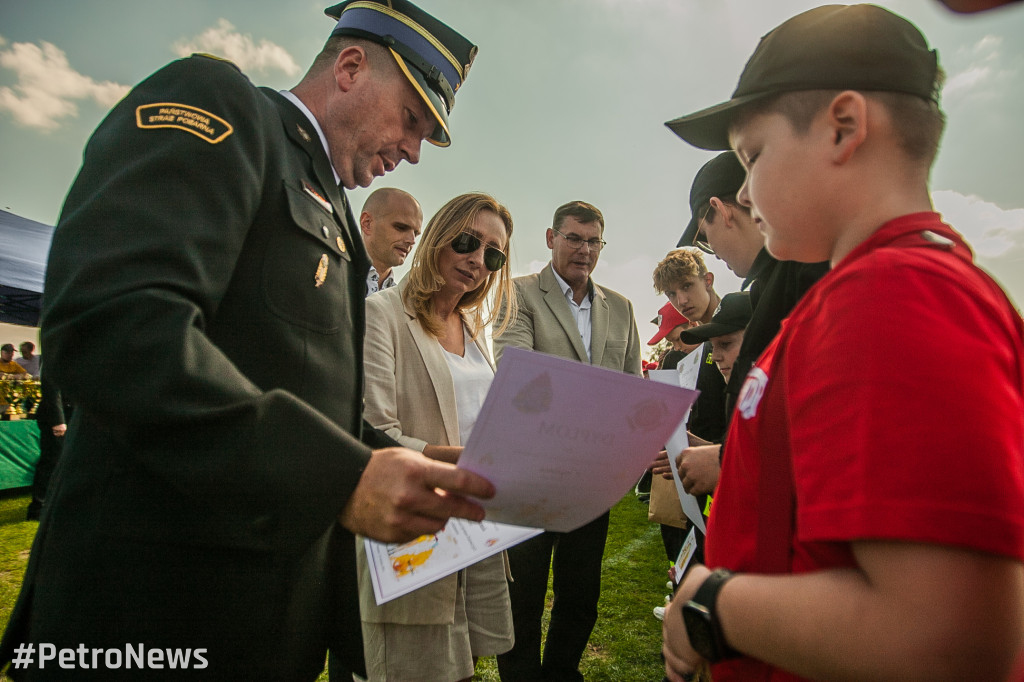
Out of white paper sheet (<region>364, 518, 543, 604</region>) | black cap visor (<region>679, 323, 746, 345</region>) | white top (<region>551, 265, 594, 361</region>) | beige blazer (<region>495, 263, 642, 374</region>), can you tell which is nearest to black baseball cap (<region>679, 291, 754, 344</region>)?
black cap visor (<region>679, 323, 746, 345</region>)

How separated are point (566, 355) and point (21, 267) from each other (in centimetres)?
925

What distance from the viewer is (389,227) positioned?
14.6 ft

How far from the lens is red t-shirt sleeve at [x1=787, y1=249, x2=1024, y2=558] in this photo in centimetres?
59

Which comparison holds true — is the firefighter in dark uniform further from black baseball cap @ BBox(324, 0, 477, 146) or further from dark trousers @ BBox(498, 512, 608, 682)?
dark trousers @ BBox(498, 512, 608, 682)

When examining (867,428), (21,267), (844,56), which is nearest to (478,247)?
(844,56)

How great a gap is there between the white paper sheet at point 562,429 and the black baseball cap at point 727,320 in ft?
6.73

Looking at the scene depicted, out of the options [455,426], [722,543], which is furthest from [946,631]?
[455,426]

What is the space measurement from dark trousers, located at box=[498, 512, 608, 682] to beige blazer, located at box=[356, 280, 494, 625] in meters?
1.01

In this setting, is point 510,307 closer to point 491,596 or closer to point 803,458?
point 491,596

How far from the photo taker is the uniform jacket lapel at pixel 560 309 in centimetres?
356

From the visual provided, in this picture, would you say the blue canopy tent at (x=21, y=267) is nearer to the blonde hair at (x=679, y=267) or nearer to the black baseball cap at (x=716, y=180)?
the blonde hair at (x=679, y=267)

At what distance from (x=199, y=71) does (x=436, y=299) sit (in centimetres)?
165

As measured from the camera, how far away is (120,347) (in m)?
0.78

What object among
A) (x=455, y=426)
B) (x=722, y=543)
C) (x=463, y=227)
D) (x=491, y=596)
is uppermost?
(x=463, y=227)
